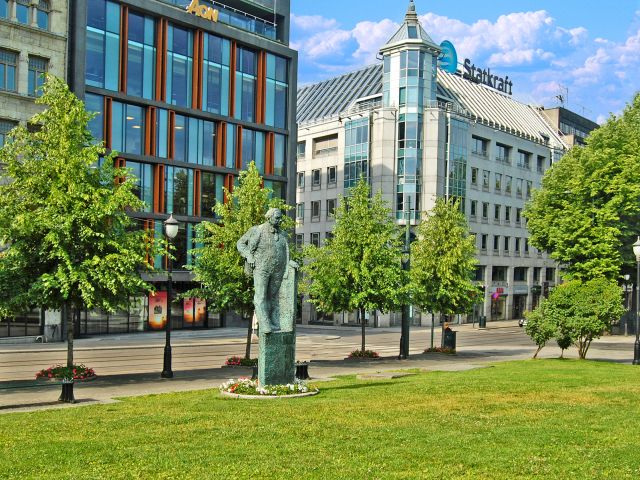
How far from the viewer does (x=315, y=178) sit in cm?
7919

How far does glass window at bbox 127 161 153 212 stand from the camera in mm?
51938

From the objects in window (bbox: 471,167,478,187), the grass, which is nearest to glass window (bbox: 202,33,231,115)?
window (bbox: 471,167,478,187)

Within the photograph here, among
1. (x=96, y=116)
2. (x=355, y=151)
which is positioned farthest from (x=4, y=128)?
(x=355, y=151)

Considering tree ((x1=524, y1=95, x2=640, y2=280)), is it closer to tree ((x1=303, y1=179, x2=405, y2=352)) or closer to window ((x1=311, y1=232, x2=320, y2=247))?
tree ((x1=303, y1=179, x2=405, y2=352))

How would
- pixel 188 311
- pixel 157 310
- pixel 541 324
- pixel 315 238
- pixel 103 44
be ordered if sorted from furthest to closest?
1. pixel 315 238
2. pixel 188 311
3. pixel 157 310
4. pixel 103 44
5. pixel 541 324

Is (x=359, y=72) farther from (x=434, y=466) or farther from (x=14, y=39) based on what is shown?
(x=434, y=466)

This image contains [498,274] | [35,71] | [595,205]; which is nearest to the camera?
[35,71]

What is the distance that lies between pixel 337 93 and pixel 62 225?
65366mm

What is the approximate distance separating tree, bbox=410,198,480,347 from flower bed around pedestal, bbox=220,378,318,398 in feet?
62.0

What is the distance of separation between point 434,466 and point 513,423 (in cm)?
402

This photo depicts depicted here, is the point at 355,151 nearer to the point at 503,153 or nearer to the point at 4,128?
the point at 503,153

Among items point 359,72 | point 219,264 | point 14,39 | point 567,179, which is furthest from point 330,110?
point 219,264

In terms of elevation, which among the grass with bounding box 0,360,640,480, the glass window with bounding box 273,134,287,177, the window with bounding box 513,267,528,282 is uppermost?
the glass window with bounding box 273,134,287,177

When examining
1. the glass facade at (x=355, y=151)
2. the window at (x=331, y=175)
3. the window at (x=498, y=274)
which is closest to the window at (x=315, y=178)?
the window at (x=331, y=175)
